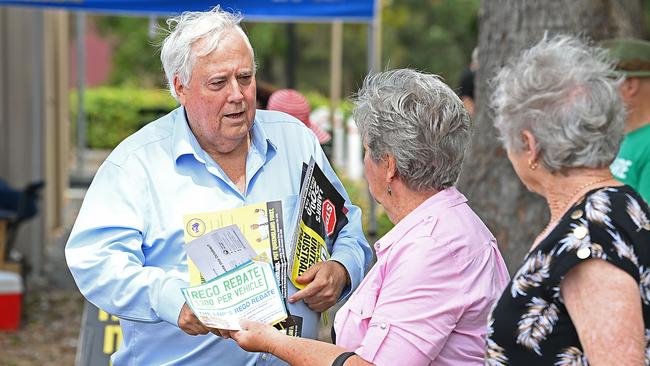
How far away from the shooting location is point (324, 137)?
189 inches

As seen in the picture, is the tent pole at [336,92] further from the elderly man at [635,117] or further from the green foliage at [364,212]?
the elderly man at [635,117]

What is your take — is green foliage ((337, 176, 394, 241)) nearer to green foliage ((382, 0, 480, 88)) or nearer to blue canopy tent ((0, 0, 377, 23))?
blue canopy tent ((0, 0, 377, 23))

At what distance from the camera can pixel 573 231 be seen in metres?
2.14

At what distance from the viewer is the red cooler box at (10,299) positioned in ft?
24.9

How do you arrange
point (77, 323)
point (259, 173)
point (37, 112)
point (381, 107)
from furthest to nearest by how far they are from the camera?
point (37, 112), point (77, 323), point (259, 173), point (381, 107)

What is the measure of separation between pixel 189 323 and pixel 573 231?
1092mm

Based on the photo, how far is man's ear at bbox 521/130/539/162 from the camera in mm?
2242

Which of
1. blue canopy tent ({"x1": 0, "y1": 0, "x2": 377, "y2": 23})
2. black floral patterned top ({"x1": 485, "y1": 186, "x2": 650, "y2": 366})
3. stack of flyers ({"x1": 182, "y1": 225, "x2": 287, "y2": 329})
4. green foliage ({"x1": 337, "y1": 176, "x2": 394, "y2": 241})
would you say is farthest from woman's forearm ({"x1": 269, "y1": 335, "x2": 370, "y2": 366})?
blue canopy tent ({"x1": 0, "y1": 0, "x2": 377, "y2": 23})

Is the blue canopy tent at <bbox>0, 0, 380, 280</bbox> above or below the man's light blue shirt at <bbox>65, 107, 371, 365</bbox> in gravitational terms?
above

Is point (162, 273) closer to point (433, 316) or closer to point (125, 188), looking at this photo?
point (125, 188)

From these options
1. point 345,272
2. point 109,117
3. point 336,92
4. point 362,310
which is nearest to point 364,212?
point 345,272

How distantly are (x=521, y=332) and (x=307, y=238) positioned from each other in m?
0.92

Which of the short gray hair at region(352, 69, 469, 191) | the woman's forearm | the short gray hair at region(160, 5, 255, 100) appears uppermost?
the short gray hair at region(160, 5, 255, 100)

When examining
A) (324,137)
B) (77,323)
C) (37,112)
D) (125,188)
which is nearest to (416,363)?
(125,188)
